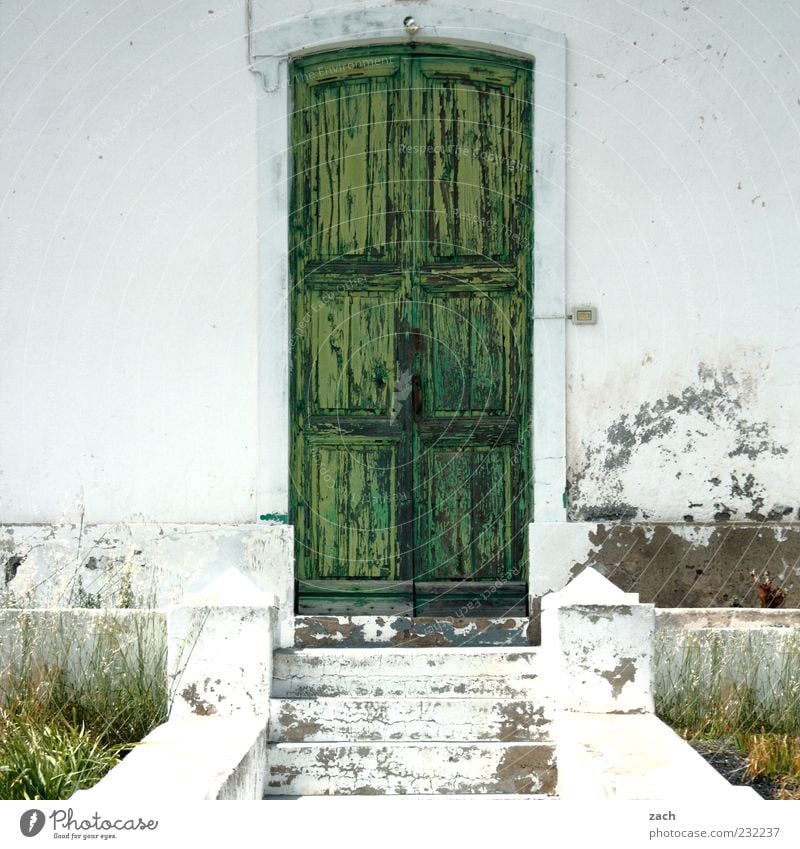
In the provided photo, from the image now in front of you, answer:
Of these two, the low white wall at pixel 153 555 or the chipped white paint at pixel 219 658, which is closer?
the chipped white paint at pixel 219 658

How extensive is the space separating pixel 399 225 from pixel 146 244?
55.3 inches

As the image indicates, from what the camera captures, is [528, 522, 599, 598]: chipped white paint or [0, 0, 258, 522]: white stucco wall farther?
[0, 0, 258, 522]: white stucco wall

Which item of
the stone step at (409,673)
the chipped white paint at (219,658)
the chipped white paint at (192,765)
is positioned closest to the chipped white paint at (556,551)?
the stone step at (409,673)

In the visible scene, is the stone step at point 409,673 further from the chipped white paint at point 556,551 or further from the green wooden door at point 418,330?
the green wooden door at point 418,330

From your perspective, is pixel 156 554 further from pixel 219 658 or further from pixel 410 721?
pixel 410 721

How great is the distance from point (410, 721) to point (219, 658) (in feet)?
2.98

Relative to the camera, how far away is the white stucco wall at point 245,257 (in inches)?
271

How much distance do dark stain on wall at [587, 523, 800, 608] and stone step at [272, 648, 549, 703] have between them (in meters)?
0.89

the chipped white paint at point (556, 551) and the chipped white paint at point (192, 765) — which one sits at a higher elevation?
the chipped white paint at point (556, 551)

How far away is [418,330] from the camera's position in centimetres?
700

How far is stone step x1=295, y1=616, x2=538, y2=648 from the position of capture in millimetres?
6715

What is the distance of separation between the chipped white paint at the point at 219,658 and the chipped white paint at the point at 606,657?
1.33m

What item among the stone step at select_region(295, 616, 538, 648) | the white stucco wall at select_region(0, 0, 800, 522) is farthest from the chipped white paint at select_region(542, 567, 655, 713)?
the white stucco wall at select_region(0, 0, 800, 522)

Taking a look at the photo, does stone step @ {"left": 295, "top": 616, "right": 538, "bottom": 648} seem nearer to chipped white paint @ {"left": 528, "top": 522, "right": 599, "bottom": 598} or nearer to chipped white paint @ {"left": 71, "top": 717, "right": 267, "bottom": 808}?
chipped white paint @ {"left": 528, "top": 522, "right": 599, "bottom": 598}
